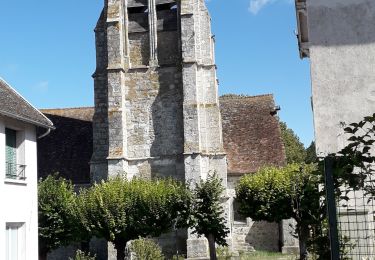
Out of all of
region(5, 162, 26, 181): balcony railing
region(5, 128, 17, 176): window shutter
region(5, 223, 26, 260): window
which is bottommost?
region(5, 223, 26, 260): window

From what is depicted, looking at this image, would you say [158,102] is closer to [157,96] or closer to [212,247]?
[157,96]

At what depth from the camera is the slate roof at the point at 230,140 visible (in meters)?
27.5

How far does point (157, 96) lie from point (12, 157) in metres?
11.2

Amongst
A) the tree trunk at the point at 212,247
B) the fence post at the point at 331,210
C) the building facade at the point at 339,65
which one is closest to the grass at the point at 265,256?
the tree trunk at the point at 212,247

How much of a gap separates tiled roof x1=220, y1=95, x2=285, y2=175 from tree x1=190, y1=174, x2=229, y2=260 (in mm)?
6836

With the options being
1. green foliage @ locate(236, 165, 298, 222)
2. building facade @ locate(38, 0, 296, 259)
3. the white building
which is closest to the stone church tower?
building facade @ locate(38, 0, 296, 259)

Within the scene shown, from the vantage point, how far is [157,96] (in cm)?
2542

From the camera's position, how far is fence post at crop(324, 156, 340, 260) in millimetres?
4363

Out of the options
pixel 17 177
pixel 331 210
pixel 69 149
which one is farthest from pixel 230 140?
pixel 331 210

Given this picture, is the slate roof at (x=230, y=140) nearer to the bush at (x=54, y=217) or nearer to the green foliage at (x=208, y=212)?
the bush at (x=54, y=217)

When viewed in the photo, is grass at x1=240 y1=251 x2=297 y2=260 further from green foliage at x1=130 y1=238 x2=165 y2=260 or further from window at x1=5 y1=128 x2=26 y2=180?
window at x1=5 y1=128 x2=26 y2=180

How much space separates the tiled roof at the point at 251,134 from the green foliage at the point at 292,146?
849 centimetres

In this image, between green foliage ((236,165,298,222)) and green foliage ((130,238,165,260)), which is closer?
green foliage ((130,238,165,260))

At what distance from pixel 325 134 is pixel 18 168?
29.9 feet
